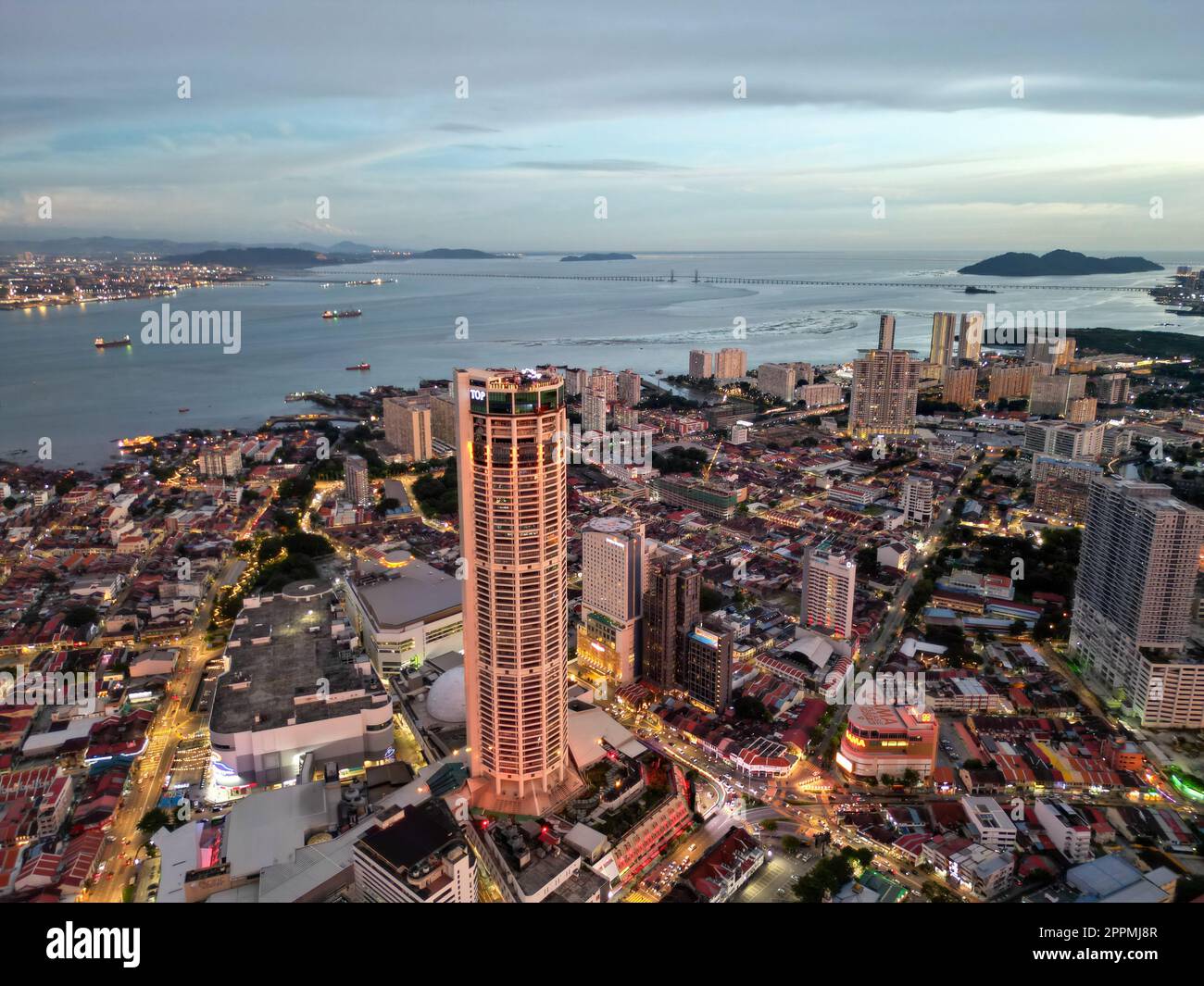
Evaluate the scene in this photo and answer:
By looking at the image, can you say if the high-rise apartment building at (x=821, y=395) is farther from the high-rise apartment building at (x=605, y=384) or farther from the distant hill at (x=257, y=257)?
the distant hill at (x=257, y=257)

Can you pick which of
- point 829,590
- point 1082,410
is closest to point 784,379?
point 1082,410

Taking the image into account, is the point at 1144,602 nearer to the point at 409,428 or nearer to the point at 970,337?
the point at 409,428

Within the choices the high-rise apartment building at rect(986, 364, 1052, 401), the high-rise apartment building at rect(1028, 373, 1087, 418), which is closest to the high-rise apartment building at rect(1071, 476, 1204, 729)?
the high-rise apartment building at rect(1028, 373, 1087, 418)

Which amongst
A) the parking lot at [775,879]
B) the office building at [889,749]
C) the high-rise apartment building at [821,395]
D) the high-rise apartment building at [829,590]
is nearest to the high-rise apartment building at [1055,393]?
the high-rise apartment building at [821,395]

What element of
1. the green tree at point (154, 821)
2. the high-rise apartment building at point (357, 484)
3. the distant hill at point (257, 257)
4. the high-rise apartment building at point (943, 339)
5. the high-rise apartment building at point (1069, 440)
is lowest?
the green tree at point (154, 821)

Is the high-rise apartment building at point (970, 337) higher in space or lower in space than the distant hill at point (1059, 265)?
lower

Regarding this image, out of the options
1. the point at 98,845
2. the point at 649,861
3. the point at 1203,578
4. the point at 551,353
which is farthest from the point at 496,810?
the point at 551,353
